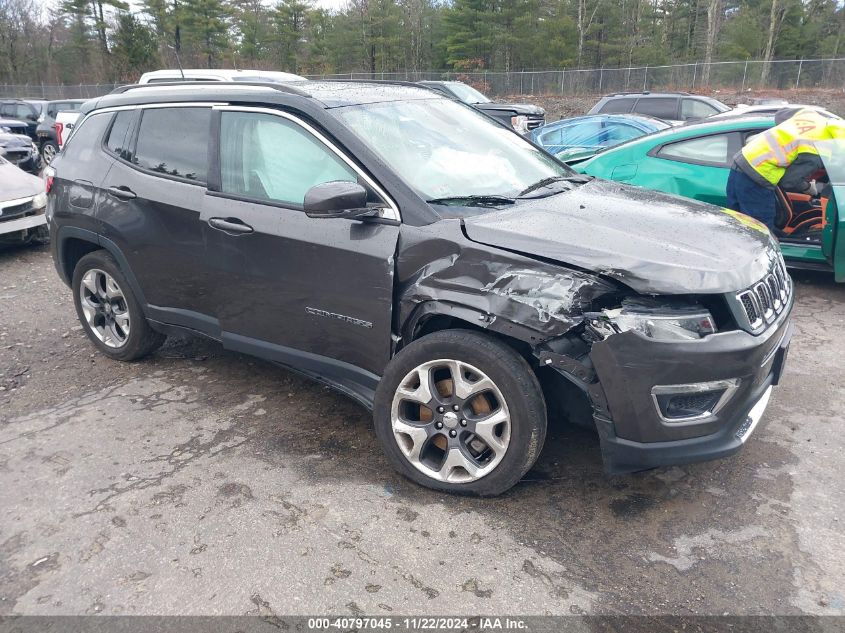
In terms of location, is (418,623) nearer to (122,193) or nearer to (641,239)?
(641,239)

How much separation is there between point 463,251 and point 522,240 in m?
0.27

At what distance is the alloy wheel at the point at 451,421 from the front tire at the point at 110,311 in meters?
2.41

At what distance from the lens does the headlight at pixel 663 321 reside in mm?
2631

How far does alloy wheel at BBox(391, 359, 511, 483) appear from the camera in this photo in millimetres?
2947

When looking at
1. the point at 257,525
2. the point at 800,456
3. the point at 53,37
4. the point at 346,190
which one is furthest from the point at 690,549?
the point at 53,37

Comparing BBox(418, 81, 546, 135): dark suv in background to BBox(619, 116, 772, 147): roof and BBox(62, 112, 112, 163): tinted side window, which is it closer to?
BBox(619, 116, 772, 147): roof

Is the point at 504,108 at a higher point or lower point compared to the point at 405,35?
lower

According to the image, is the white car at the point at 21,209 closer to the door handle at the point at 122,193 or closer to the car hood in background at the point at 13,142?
the door handle at the point at 122,193

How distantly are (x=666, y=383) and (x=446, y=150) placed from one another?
1782 millimetres

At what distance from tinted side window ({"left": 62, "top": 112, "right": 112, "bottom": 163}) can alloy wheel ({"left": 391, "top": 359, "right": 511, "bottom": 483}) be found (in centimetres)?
307

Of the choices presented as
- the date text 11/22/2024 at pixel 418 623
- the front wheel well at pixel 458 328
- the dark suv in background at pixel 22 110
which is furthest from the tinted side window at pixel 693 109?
the dark suv in background at pixel 22 110

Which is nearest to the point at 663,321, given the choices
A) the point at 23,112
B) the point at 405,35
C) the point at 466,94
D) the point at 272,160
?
the point at 272,160

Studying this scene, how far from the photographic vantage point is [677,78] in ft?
108

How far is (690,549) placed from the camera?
9.04ft
